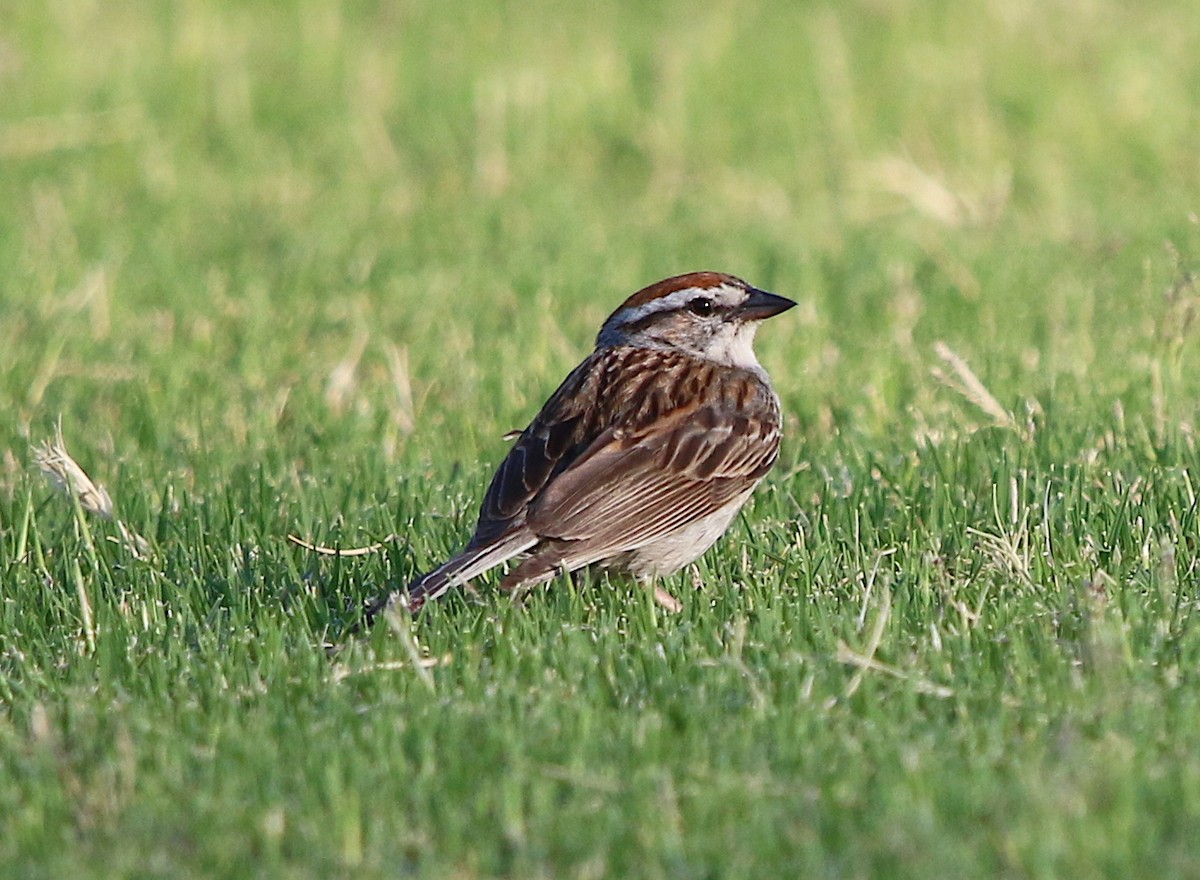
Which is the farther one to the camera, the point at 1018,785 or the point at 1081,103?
the point at 1081,103

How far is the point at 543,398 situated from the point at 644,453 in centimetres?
257

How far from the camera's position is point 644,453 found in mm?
6359

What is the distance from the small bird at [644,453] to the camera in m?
5.95

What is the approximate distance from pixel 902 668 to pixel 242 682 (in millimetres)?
1761

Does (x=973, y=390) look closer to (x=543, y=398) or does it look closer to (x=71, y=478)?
(x=543, y=398)

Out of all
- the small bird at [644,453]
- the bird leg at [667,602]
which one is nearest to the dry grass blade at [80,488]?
the small bird at [644,453]

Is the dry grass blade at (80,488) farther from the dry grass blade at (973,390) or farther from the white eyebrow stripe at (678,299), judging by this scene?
the dry grass blade at (973,390)

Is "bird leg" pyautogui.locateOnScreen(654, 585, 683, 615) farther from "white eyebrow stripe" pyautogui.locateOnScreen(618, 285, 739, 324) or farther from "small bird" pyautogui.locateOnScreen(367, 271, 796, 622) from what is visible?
"white eyebrow stripe" pyautogui.locateOnScreen(618, 285, 739, 324)

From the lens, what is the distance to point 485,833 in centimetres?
425

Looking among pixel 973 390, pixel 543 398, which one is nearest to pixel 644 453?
pixel 973 390

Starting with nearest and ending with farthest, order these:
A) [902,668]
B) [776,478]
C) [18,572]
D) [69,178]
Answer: [902,668] → [18,572] → [776,478] → [69,178]

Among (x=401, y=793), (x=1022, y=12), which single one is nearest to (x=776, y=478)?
(x=401, y=793)

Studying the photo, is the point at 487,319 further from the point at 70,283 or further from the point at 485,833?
the point at 485,833

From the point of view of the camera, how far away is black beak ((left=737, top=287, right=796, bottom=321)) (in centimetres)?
705
